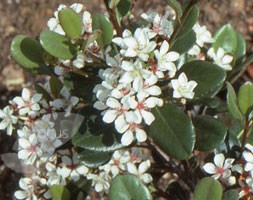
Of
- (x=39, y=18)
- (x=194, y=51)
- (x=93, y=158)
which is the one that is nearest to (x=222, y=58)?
(x=194, y=51)

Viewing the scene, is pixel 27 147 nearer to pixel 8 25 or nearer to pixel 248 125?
pixel 248 125

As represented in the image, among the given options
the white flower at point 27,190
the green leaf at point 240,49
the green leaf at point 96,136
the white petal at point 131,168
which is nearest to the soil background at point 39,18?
the green leaf at point 240,49

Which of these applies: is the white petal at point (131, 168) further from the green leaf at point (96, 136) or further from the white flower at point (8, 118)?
the white flower at point (8, 118)

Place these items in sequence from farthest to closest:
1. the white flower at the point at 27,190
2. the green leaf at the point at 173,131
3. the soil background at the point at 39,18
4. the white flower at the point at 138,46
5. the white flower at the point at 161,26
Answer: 1. the soil background at the point at 39,18
2. the white flower at the point at 27,190
3. the white flower at the point at 161,26
4. the green leaf at the point at 173,131
5. the white flower at the point at 138,46

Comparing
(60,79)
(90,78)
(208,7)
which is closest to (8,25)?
(208,7)

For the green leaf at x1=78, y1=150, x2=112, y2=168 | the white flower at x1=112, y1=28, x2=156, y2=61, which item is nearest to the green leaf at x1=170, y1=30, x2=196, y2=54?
the white flower at x1=112, y1=28, x2=156, y2=61

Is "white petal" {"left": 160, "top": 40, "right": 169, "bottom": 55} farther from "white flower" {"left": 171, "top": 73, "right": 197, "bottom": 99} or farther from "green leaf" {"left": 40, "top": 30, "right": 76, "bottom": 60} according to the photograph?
"green leaf" {"left": 40, "top": 30, "right": 76, "bottom": 60}

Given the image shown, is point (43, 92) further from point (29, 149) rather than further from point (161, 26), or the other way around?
point (161, 26)
